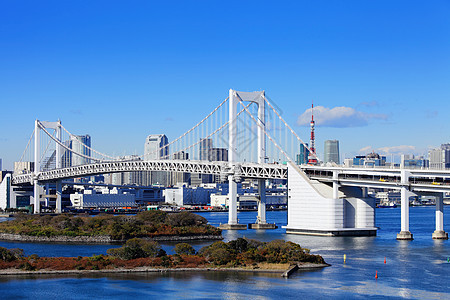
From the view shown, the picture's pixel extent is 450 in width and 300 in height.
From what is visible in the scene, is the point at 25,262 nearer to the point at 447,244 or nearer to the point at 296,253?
the point at 296,253

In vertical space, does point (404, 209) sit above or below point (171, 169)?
below

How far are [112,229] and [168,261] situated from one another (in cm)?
1854

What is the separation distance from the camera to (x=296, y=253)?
34.5m

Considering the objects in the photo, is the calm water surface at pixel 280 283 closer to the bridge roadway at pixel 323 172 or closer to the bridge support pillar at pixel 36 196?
the bridge roadway at pixel 323 172

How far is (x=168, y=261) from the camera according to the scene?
33312 millimetres

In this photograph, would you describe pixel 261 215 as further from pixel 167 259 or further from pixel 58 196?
pixel 58 196

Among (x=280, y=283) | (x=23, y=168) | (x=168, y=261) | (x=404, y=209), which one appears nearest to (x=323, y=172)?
(x=404, y=209)

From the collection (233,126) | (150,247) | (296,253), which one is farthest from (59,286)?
(233,126)

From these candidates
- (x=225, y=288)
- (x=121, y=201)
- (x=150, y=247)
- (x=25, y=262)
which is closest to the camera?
(x=225, y=288)

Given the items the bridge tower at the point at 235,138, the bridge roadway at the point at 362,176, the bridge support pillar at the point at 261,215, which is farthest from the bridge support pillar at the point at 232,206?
the bridge support pillar at the point at 261,215

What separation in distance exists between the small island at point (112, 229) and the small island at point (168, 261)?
14.3 meters

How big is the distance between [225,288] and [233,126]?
3069 centimetres

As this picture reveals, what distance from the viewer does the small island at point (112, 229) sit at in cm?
5006

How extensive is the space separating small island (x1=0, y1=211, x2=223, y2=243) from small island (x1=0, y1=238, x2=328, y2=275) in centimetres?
1426
